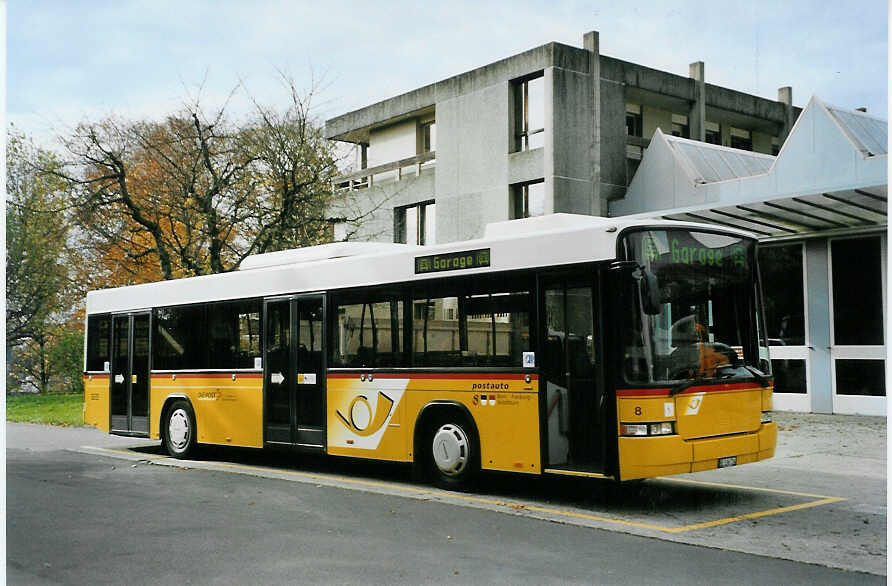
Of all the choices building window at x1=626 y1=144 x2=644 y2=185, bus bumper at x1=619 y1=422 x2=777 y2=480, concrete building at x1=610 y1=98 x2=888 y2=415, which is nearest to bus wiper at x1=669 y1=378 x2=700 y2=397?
bus bumper at x1=619 y1=422 x2=777 y2=480

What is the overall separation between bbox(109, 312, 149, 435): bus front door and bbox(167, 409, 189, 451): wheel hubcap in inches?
26.1

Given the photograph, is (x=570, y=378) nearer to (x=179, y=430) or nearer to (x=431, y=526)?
(x=431, y=526)

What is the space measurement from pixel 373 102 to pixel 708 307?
26.3 meters

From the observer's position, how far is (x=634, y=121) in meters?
29.9

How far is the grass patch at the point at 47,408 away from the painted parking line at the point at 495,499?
1210cm

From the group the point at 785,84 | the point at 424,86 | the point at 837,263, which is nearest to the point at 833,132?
the point at 837,263

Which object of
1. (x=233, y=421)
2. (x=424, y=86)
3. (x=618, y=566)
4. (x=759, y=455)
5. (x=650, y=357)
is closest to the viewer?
(x=618, y=566)

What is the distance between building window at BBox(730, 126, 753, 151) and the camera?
32.8 meters

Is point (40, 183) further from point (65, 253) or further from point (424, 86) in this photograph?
point (424, 86)

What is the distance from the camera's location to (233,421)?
575 inches

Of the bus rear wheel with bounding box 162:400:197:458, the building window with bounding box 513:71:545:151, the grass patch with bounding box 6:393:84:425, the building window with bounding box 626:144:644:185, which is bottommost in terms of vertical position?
the grass patch with bounding box 6:393:84:425

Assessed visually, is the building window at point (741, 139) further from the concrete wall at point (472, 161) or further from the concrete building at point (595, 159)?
the concrete wall at point (472, 161)

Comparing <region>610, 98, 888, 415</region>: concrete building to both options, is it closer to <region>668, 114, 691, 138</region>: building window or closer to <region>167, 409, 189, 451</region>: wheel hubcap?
<region>668, 114, 691, 138</region>: building window

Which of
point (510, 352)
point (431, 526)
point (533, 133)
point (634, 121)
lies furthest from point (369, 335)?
point (634, 121)
